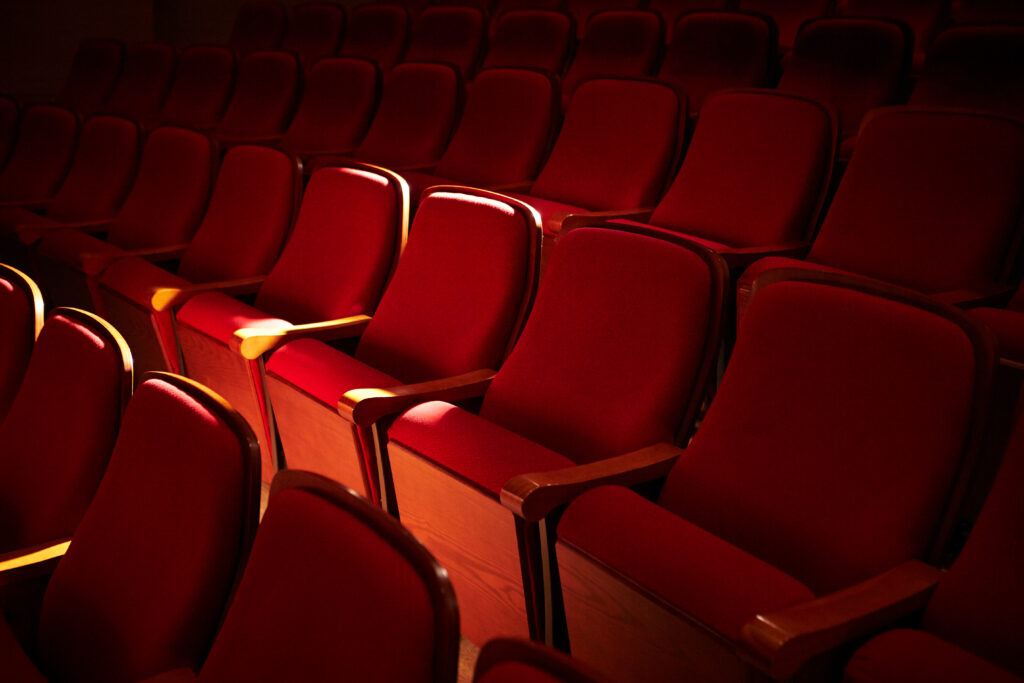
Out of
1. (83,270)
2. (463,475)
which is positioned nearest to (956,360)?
(463,475)

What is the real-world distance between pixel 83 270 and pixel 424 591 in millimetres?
482

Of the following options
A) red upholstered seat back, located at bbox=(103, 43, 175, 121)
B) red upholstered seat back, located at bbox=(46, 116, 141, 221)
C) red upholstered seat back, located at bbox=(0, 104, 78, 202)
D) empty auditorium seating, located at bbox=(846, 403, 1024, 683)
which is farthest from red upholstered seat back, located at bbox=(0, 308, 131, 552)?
red upholstered seat back, located at bbox=(103, 43, 175, 121)

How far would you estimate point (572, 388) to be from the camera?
35cm

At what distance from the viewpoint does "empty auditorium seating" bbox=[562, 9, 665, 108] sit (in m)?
0.79

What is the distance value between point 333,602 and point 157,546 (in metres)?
0.08

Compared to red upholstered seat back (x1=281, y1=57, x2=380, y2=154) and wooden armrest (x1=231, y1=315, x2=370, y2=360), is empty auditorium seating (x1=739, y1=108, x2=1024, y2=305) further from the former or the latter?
red upholstered seat back (x1=281, y1=57, x2=380, y2=154)

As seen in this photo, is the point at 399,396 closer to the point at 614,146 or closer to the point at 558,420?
the point at 558,420

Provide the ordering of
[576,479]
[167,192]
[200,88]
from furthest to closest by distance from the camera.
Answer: [200,88], [167,192], [576,479]

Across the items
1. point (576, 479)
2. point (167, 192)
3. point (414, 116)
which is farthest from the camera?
point (414, 116)

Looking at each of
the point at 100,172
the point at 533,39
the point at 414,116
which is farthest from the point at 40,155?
the point at 533,39

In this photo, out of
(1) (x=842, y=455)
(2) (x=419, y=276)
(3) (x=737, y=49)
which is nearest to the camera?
(1) (x=842, y=455)

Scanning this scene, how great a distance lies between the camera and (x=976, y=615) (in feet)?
0.75

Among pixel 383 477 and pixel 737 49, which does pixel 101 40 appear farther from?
pixel 383 477

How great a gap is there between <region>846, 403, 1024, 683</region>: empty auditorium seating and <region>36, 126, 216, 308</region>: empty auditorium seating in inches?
19.8
